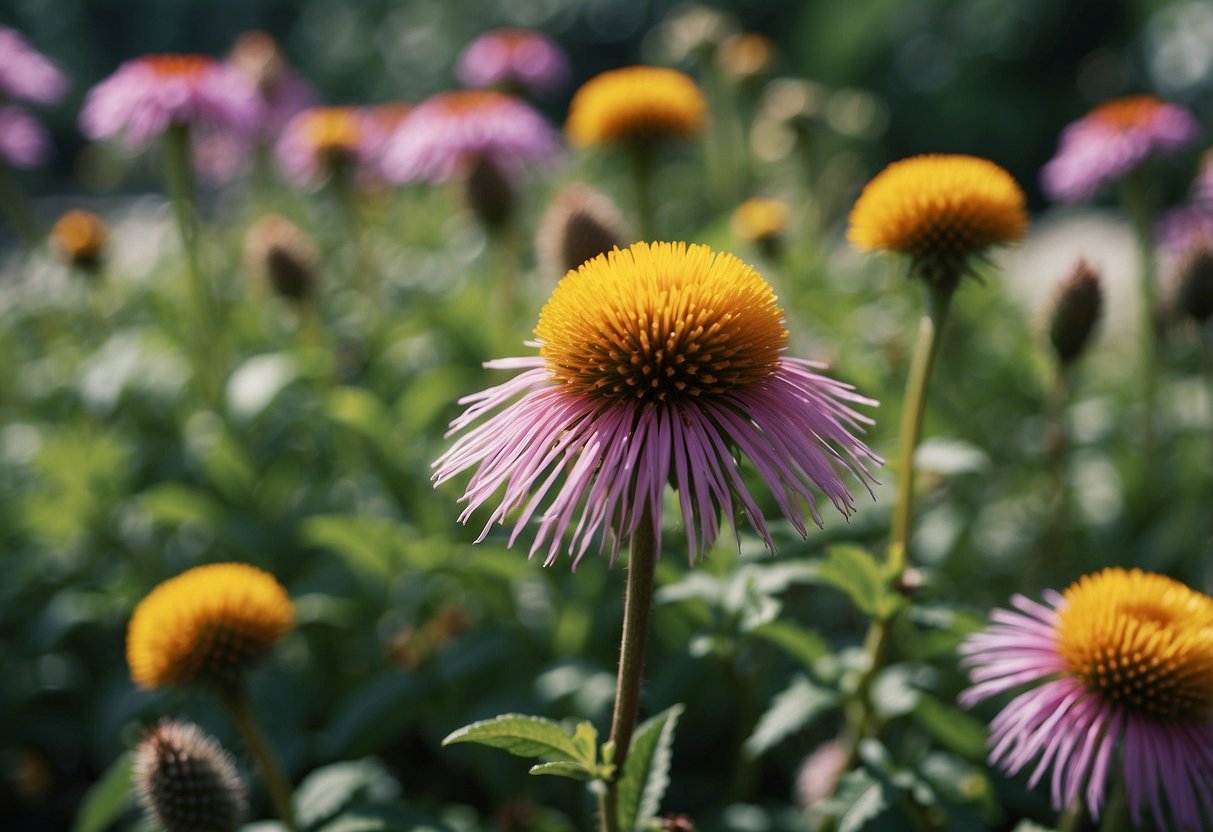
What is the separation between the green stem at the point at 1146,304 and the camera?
122 inches

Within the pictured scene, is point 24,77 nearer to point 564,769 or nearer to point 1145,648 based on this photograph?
point 564,769

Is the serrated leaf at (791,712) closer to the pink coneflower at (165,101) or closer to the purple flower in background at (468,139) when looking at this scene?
the purple flower in background at (468,139)

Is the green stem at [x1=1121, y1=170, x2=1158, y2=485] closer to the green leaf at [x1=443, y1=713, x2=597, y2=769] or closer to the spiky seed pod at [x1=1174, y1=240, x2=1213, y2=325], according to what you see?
the spiky seed pod at [x1=1174, y1=240, x2=1213, y2=325]

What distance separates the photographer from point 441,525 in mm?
2900

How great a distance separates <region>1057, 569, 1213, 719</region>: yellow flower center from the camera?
5.08 ft

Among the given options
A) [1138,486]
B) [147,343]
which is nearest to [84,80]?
[147,343]

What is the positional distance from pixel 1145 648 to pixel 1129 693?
3.0 inches

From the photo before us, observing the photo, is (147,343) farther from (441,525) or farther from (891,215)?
(891,215)

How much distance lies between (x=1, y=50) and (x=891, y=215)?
3.89m

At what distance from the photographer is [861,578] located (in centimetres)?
187

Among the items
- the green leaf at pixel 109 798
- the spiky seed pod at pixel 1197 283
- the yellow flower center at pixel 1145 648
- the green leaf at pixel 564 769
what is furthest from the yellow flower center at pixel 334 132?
the yellow flower center at pixel 1145 648

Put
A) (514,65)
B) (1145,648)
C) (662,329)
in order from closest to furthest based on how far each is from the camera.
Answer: (662,329) → (1145,648) → (514,65)

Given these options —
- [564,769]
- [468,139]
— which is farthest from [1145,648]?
[468,139]

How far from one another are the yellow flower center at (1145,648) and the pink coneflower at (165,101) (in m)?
2.92
